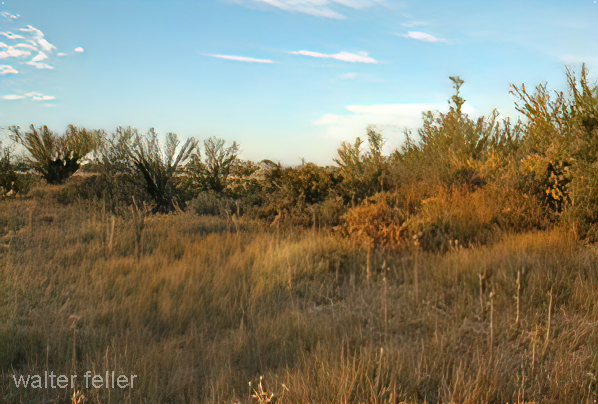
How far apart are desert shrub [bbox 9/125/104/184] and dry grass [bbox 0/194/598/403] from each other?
10.4m

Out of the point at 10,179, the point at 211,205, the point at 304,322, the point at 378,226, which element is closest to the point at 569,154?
the point at 378,226

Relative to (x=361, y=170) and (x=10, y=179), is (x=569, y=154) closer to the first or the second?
(x=361, y=170)

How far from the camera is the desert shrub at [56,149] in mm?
16391

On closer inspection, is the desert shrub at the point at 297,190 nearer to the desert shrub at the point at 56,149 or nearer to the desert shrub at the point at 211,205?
the desert shrub at the point at 211,205

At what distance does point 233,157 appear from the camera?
48.7 feet

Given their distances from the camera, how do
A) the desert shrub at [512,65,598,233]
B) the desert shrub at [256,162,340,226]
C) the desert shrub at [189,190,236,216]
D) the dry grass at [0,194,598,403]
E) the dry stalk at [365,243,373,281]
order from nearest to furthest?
the dry grass at [0,194,598,403]
the dry stalk at [365,243,373,281]
the desert shrub at [512,65,598,233]
the desert shrub at [256,162,340,226]
the desert shrub at [189,190,236,216]

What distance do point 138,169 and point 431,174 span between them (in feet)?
29.0

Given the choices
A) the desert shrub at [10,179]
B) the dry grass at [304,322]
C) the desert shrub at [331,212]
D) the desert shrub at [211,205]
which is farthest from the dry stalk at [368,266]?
the desert shrub at [10,179]

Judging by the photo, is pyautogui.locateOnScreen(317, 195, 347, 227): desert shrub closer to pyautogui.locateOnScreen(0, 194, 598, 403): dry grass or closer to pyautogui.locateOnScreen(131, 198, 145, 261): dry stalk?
pyautogui.locateOnScreen(0, 194, 598, 403): dry grass

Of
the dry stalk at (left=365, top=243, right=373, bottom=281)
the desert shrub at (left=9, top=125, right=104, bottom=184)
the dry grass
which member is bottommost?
the dry grass

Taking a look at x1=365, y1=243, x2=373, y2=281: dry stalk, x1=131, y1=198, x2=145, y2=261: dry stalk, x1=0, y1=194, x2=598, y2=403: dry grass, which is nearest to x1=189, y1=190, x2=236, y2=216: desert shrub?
x1=131, y1=198, x2=145, y2=261: dry stalk

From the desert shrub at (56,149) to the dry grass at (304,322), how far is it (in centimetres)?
1036

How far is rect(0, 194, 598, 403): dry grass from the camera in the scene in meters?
3.33

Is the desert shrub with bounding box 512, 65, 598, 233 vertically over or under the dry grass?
over
